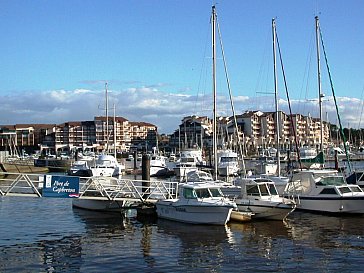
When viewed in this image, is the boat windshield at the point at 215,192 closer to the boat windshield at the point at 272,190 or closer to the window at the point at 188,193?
the window at the point at 188,193

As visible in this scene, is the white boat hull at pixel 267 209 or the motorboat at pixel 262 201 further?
the motorboat at pixel 262 201

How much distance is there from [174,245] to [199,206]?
5.39 metres

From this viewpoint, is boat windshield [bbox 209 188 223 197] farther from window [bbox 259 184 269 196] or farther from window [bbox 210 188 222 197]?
window [bbox 259 184 269 196]

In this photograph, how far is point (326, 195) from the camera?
34.3 meters

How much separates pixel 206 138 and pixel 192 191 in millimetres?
152496

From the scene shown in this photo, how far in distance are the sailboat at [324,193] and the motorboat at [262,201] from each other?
2919 millimetres

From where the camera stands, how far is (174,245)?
80.1ft

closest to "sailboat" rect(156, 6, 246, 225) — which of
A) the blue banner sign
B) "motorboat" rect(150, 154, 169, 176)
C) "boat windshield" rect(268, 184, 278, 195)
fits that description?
"boat windshield" rect(268, 184, 278, 195)

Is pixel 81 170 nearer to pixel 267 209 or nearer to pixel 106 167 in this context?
pixel 106 167

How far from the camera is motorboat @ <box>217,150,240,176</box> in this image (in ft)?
233

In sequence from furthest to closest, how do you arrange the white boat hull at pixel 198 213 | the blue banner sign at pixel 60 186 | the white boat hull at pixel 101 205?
the white boat hull at pixel 101 205, the blue banner sign at pixel 60 186, the white boat hull at pixel 198 213

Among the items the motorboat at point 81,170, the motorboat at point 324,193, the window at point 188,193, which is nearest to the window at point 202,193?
the window at point 188,193

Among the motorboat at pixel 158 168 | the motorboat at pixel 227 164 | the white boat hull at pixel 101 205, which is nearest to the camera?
the white boat hull at pixel 101 205

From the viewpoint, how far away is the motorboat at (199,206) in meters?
29.0
